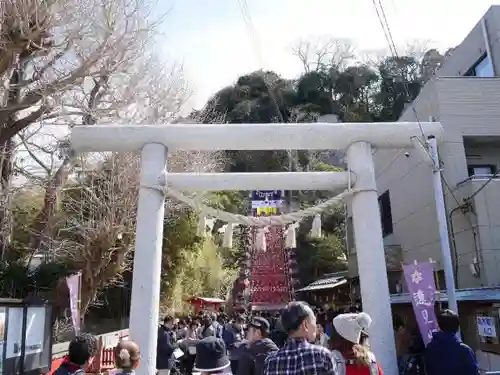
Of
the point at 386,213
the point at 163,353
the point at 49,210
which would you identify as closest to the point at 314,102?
the point at 386,213

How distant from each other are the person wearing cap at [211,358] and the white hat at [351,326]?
1.24 metres

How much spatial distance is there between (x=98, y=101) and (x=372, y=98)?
122ft

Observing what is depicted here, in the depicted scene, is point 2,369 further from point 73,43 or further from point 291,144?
point 73,43

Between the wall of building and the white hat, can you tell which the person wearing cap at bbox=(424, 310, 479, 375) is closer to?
the white hat

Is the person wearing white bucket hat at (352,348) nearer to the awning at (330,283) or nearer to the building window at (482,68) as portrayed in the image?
the building window at (482,68)

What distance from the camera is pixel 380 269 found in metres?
6.88

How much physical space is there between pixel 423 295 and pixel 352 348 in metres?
4.33

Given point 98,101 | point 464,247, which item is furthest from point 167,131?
point 464,247

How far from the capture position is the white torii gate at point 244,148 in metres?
6.91

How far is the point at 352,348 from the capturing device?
10.5ft

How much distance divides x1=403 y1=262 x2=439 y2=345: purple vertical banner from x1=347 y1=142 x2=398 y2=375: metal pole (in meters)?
0.49

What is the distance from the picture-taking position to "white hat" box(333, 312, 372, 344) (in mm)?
3182

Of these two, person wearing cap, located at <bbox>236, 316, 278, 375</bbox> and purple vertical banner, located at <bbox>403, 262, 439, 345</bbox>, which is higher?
purple vertical banner, located at <bbox>403, 262, 439, 345</bbox>

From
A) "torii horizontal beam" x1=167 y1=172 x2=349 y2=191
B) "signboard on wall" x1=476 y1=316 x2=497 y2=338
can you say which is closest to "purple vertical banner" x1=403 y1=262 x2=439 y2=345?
"signboard on wall" x1=476 y1=316 x2=497 y2=338
